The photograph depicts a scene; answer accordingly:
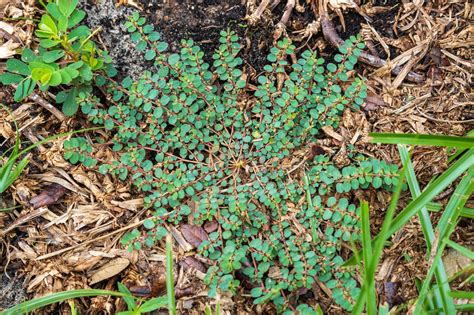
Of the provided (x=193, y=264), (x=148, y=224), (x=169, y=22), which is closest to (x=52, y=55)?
(x=169, y=22)

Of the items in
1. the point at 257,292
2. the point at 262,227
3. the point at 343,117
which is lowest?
the point at 257,292

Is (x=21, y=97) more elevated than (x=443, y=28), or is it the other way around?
(x=443, y=28)

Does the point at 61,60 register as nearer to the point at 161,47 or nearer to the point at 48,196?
the point at 161,47

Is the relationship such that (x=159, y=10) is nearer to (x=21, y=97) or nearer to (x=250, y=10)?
(x=250, y=10)

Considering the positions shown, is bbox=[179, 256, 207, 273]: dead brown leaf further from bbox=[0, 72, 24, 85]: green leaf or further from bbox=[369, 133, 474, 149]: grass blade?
bbox=[0, 72, 24, 85]: green leaf

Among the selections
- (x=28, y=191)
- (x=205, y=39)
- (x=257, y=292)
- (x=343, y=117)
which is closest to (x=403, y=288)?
(x=257, y=292)
